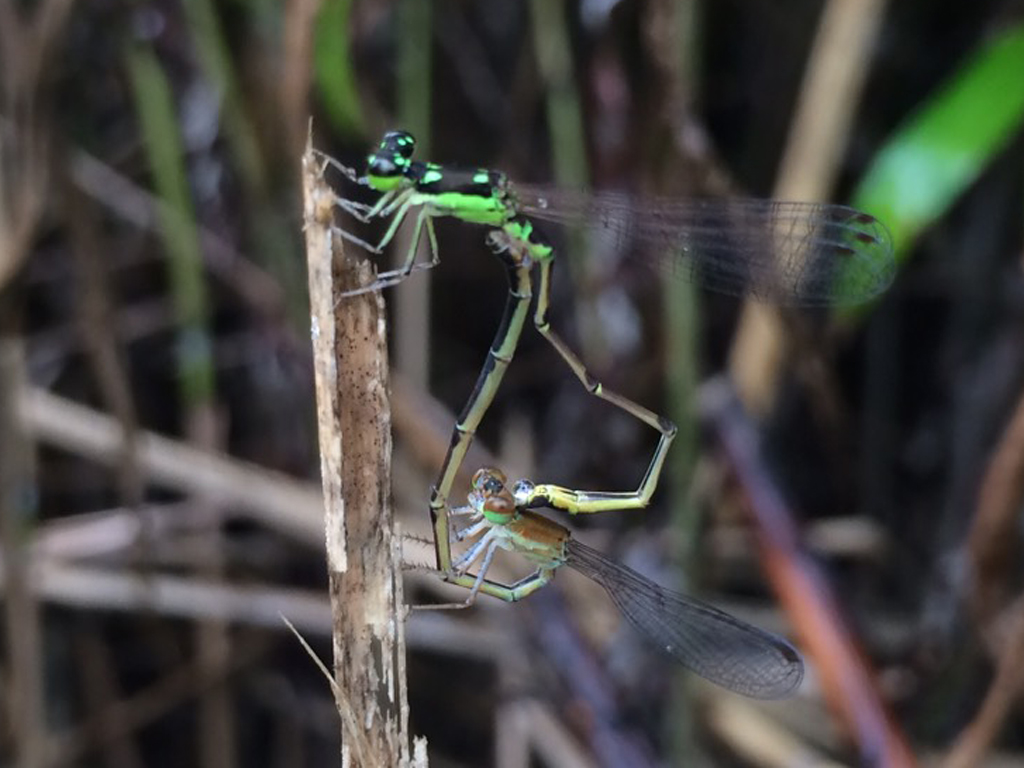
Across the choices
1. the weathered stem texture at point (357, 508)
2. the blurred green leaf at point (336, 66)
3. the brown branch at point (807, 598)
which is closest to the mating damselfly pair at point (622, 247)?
the weathered stem texture at point (357, 508)

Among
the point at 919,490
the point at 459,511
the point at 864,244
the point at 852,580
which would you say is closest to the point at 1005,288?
the point at 919,490

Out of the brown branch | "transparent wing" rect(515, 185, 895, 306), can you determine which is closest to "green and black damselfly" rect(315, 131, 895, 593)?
"transparent wing" rect(515, 185, 895, 306)

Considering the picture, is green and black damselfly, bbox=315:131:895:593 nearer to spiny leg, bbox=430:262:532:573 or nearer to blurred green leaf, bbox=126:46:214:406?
spiny leg, bbox=430:262:532:573

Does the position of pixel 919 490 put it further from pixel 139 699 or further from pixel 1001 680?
pixel 139 699

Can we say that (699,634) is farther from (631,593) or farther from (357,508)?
(357,508)

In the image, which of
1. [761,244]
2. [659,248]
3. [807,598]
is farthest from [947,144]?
[807,598]

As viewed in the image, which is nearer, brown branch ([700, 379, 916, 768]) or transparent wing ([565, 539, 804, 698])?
transparent wing ([565, 539, 804, 698])
